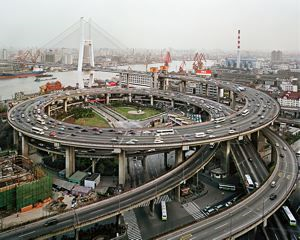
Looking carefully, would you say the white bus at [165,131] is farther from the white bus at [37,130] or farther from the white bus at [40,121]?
the white bus at [40,121]

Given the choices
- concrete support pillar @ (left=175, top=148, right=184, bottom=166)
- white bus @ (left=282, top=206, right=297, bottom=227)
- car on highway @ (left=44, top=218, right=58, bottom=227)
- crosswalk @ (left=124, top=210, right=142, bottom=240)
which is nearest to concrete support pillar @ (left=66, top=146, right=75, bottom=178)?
crosswalk @ (left=124, top=210, right=142, bottom=240)

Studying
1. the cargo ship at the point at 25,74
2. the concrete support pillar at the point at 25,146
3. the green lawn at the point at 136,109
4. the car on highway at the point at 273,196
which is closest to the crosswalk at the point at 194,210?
the car on highway at the point at 273,196

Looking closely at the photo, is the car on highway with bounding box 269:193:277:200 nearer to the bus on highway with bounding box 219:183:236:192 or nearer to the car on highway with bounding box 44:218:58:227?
the bus on highway with bounding box 219:183:236:192

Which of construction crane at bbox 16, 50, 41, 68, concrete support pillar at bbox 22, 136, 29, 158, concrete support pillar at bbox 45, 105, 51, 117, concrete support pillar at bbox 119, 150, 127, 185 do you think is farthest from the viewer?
construction crane at bbox 16, 50, 41, 68

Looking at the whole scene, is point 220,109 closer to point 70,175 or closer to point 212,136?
point 212,136

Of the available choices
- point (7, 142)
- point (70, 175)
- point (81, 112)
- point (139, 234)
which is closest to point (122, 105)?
point (81, 112)

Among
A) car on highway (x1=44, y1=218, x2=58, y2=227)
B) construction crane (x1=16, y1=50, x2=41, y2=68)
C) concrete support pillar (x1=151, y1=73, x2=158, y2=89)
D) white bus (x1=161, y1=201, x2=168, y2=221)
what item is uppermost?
construction crane (x1=16, y1=50, x2=41, y2=68)
